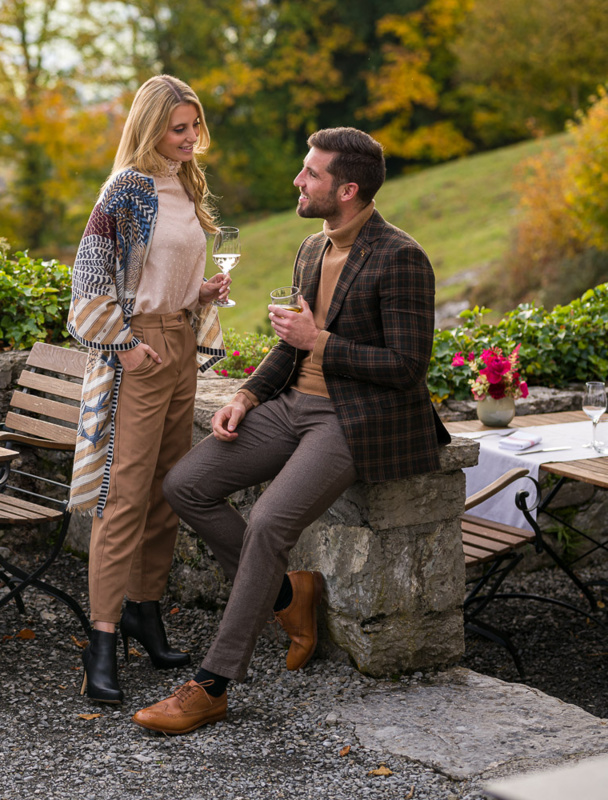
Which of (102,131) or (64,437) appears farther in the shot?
(102,131)

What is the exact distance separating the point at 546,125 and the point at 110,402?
2602cm

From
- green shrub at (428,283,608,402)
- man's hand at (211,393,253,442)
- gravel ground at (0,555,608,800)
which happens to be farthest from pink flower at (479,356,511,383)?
man's hand at (211,393,253,442)

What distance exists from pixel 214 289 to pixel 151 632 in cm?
127

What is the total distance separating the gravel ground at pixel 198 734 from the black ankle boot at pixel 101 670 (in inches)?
2.0

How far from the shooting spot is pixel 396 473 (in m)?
3.19

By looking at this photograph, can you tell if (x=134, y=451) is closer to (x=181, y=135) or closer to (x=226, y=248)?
(x=226, y=248)

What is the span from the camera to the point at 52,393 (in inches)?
168

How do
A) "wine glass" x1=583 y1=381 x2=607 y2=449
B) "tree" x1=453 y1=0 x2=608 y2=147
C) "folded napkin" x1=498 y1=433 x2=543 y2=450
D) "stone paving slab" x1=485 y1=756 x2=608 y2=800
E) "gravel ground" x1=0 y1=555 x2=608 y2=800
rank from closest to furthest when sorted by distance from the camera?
"stone paving slab" x1=485 y1=756 x2=608 y2=800 < "gravel ground" x1=0 y1=555 x2=608 y2=800 < "wine glass" x1=583 y1=381 x2=607 y2=449 < "folded napkin" x1=498 y1=433 x2=543 y2=450 < "tree" x1=453 y1=0 x2=608 y2=147

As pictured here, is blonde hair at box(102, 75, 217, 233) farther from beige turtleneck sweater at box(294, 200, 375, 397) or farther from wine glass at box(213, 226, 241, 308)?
beige turtleneck sweater at box(294, 200, 375, 397)

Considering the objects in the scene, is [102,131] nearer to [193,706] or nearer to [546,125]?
[546,125]

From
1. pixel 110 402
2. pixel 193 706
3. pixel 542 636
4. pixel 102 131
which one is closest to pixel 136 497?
pixel 110 402

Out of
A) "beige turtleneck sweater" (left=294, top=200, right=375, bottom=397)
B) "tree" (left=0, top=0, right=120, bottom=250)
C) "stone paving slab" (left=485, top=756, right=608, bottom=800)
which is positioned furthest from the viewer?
"tree" (left=0, top=0, right=120, bottom=250)

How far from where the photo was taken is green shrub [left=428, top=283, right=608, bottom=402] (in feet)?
17.8

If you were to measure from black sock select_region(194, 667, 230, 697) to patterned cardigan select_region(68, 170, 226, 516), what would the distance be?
0.68 m
